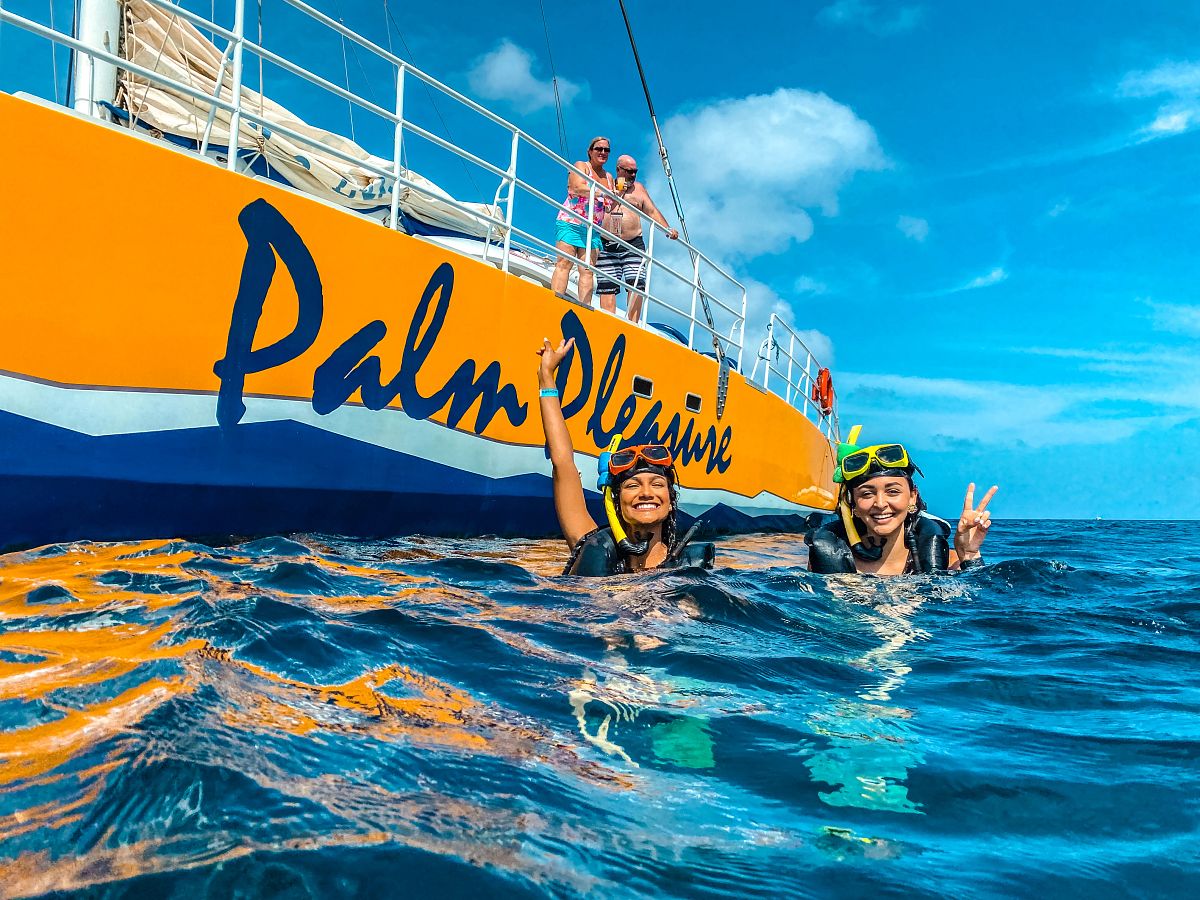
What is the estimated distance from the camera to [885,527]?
4957mm

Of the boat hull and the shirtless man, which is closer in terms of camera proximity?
the boat hull

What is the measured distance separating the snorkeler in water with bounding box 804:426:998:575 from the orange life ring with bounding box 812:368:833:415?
854 centimetres

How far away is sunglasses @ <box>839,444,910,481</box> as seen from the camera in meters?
4.90

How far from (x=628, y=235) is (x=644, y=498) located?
5.25 m

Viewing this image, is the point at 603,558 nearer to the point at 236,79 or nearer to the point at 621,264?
the point at 236,79

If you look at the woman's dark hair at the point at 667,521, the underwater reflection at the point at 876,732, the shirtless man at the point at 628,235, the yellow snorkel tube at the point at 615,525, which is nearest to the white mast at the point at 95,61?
the yellow snorkel tube at the point at 615,525

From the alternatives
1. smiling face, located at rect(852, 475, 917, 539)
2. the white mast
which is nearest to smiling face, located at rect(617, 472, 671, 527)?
smiling face, located at rect(852, 475, 917, 539)

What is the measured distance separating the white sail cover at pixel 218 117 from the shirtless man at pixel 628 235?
118 cm

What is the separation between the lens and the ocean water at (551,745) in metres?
1.36

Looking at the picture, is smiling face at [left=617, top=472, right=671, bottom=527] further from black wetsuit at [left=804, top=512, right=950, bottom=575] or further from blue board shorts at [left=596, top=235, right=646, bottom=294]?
blue board shorts at [left=596, top=235, right=646, bottom=294]

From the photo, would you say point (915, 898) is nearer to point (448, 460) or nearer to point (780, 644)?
point (780, 644)

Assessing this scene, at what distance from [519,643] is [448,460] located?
326cm

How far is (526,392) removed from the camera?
21.8 feet

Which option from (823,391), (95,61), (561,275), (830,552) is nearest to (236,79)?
(95,61)
